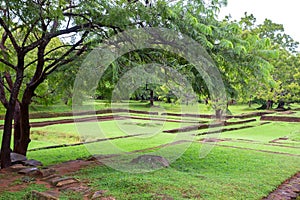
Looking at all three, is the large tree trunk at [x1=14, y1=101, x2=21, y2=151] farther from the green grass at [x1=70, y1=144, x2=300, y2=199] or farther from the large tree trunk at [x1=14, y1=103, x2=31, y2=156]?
the green grass at [x1=70, y1=144, x2=300, y2=199]

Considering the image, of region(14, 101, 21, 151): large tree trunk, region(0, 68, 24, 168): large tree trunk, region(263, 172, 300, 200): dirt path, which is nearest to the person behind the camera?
region(263, 172, 300, 200): dirt path

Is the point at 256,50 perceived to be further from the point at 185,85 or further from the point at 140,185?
the point at 140,185

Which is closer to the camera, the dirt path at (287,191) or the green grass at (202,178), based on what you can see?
the green grass at (202,178)

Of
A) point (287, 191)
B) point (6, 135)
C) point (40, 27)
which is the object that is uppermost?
point (40, 27)

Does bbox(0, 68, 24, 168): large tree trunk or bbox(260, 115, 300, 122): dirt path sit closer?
bbox(0, 68, 24, 168): large tree trunk

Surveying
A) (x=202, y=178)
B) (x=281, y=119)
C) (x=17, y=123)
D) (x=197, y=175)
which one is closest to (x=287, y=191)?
(x=202, y=178)

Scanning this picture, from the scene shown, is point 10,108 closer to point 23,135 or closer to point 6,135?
point 6,135

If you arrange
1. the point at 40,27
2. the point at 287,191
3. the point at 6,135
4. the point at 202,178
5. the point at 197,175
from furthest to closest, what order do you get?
the point at 40,27 < the point at 6,135 < the point at 197,175 < the point at 202,178 < the point at 287,191

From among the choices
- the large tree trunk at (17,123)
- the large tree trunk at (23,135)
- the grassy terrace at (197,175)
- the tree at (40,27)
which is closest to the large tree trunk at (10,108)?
the tree at (40,27)

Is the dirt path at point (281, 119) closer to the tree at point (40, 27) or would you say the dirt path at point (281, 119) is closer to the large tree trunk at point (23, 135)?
the tree at point (40, 27)

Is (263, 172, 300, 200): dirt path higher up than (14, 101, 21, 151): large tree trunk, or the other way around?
(14, 101, 21, 151): large tree trunk

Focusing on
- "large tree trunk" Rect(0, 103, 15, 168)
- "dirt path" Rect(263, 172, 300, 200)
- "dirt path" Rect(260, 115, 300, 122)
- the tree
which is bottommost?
"dirt path" Rect(263, 172, 300, 200)

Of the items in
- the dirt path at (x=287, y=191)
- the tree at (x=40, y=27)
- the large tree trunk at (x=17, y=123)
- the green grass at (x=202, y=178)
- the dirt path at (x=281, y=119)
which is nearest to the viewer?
the green grass at (x=202, y=178)

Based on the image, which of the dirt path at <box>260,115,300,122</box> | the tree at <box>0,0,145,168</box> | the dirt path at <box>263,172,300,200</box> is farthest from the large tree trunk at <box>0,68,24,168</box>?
the dirt path at <box>260,115,300,122</box>
